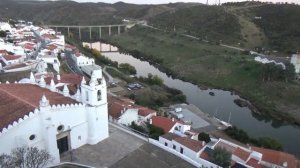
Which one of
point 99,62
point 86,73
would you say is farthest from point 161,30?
point 86,73

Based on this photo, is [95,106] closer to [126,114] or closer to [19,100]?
[19,100]

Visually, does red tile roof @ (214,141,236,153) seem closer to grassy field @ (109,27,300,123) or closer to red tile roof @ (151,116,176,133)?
red tile roof @ (151,116,176,133)

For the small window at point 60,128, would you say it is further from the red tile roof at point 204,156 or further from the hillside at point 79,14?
the hillside at point 79,14

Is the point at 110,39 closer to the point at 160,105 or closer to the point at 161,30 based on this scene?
Result: the point at 161,30

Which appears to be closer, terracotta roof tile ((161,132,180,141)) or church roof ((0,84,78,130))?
church roof ((0,84,78,130))

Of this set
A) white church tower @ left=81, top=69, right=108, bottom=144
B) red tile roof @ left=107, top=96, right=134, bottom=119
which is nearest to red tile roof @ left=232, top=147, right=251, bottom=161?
white church tower @ left=81, top=69, right=108, bottom=144

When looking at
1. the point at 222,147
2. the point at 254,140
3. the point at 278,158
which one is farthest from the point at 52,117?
the point at 254,140
